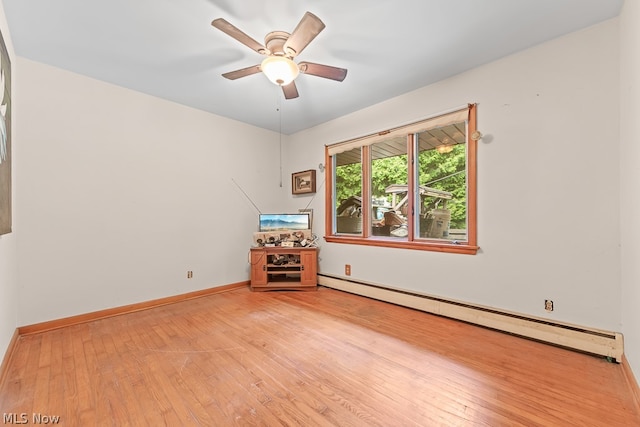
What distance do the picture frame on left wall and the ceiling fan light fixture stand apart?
1774 millimetres

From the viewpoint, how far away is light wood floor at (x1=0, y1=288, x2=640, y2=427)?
4.67 ft

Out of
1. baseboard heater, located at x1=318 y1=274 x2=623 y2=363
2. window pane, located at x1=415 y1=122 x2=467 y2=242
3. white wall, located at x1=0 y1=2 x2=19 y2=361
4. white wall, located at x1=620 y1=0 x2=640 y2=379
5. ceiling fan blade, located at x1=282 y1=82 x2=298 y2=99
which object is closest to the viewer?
white wall, located at x1=620 y1=0 x2=640 y2=379

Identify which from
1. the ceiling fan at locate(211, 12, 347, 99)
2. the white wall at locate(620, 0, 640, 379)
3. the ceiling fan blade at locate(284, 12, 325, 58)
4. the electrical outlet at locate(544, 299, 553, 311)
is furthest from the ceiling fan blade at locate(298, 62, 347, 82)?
the electrical outlet at locate(544, 299, 553, 311)

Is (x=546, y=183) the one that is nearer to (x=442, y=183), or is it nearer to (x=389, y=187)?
(x=442, y=183)

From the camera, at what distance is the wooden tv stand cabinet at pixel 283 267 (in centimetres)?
382

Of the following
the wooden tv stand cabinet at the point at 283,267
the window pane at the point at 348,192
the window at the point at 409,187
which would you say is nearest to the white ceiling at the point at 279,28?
the window at the point at 409,187

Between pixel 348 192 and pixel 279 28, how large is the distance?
7.91 ft

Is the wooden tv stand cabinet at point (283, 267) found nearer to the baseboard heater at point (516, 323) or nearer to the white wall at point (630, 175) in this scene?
the baseboard heater at point (516, 323)

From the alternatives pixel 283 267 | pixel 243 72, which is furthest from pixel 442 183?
pixel 283 267

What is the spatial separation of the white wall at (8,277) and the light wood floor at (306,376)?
0.23 m

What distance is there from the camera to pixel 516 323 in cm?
233

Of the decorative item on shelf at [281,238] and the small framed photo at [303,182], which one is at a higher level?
the small framed photo at [303,182]

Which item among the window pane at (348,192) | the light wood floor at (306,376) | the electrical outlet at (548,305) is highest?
the window pane at (348,192)

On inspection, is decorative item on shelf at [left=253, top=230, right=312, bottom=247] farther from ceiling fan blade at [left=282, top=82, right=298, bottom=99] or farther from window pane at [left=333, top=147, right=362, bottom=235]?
ceiling fan blade at [left=282, top=82, right=298, bottom=99]
